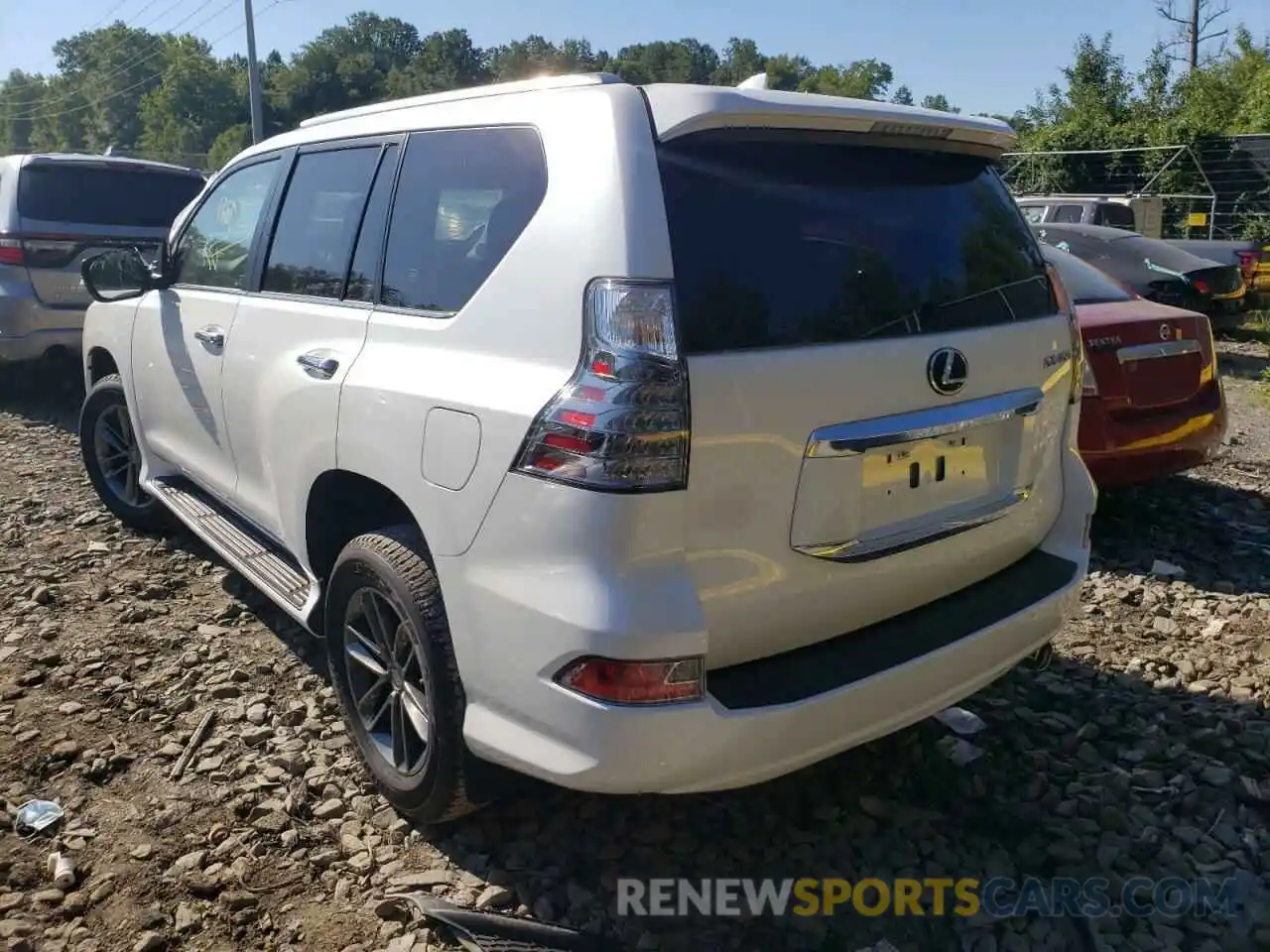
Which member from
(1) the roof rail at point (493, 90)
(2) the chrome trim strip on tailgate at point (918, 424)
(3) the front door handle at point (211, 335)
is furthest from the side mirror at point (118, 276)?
(2) the chrome trim strip on tailgate at point (918, 424)

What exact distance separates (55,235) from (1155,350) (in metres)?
7.05

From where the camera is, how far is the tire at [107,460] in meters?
4.99

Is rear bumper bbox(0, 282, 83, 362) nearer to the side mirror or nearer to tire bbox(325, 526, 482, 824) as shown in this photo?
the side mirror

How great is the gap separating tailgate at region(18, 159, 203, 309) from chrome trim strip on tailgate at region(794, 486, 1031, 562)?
6.73 meters

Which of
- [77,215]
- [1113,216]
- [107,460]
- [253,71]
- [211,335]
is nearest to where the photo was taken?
[211,335]

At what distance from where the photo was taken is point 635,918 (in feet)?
8.39

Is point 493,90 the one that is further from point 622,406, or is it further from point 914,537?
point 914,537

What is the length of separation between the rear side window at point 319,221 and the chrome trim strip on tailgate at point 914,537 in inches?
64.7

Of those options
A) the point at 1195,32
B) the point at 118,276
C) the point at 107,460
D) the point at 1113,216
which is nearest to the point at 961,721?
the point at 118,276

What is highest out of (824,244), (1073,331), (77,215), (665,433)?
(77,215)

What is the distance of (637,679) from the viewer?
2.10 m

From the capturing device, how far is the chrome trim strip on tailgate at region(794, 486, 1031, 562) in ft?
7.70

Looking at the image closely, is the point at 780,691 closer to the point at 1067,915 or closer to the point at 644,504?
the point at 644,504

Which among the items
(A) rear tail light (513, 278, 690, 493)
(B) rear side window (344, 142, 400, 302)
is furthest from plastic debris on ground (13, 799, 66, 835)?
(A) rear tail light (513, 278, 690, 493)
